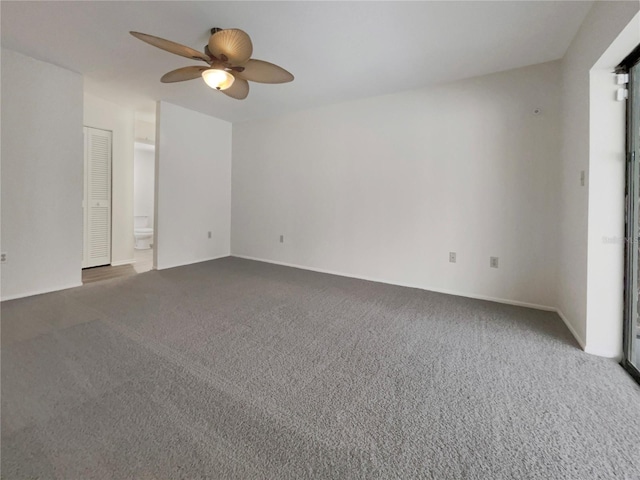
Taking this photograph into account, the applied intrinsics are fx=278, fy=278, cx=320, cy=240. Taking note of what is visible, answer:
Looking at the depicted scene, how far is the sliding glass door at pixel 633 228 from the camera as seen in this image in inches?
67.4

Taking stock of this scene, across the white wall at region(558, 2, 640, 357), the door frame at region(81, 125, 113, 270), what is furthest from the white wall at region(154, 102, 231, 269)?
the white wall at region(558, 2, 640, 357)

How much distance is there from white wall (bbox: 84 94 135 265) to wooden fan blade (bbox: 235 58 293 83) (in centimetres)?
308

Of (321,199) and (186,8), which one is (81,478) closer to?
(186,8)

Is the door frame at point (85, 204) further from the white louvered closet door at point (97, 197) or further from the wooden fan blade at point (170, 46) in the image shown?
the wooden fan blade at point (170, 46)

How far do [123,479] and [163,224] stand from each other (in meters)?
3.63

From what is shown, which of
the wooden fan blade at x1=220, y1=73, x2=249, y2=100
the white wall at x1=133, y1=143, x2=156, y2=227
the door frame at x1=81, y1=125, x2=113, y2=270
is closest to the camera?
the wooden fan blade at x1=220, y1=73, x2=249, y2=100

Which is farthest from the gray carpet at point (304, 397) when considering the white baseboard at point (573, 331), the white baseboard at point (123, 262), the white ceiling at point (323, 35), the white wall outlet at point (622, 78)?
the white ceiling at point (323, 35)

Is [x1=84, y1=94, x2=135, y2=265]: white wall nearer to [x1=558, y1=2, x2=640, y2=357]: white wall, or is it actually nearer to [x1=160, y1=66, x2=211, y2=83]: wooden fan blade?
[x1=160, y1=66, x2=211, y2=83]: wooden fan blade

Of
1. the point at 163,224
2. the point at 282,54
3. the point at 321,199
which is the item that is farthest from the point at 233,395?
the point at 163,224

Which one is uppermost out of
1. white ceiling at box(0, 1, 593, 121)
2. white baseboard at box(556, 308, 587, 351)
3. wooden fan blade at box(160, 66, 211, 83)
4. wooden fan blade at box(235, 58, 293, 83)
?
white ceiling at box(0, 1, 593, 121)

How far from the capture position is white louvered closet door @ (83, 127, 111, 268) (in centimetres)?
398

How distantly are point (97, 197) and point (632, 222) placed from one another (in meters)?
5.76

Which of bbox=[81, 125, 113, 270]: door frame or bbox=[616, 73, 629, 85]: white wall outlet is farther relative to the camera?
bbox=[81, 125, 113, 270]: door frame

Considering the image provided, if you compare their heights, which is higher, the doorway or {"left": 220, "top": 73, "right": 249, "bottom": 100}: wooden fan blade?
{"left": 220, "top": 73, "right": 249, "bottom": 100}: wooden fan blade
